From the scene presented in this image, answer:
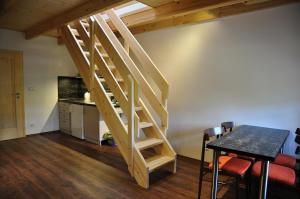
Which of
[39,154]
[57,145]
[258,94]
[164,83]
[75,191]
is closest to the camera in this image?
[75,191]

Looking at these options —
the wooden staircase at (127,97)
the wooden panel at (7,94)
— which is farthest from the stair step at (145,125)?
the wooden panel at (7,94)

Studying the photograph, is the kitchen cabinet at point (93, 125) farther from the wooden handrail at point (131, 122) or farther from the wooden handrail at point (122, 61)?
the wooden handrail at point (131, 122)

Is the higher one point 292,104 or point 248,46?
point 248,46

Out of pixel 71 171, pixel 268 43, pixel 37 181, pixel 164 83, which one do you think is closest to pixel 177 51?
pixel 164 83

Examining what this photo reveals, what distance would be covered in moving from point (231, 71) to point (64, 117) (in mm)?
4162

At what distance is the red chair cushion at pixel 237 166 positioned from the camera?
2.12 m

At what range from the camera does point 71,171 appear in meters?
3.12

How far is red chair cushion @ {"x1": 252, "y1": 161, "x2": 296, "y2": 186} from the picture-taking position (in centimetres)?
192

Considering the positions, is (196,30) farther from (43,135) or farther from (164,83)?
(43,135)

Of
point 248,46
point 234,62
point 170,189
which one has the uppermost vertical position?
point 248,46

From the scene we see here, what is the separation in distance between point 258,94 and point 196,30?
147 cm

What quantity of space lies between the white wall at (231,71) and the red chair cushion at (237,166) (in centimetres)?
95

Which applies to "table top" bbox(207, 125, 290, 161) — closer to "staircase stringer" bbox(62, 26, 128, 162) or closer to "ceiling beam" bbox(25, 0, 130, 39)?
"staircase stringer" bbox(62, 26, 128, 162)

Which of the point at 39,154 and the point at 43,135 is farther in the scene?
the point at 43,135
